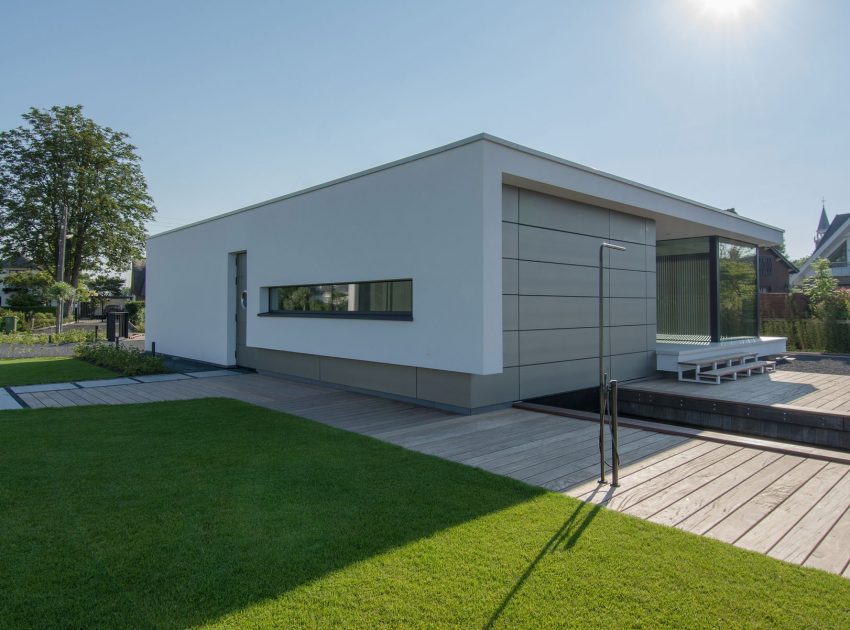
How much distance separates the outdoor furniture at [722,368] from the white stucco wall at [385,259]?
179 inches

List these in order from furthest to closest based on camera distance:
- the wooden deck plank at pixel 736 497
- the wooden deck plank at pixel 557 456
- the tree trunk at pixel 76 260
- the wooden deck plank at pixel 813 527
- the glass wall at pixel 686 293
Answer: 1. the tree trunk at pixel 76 260
2. the glass wall at pixel 686 293
3. the wooden deck plank at pixel 557 456
4. the wooden deck plank at pixel 736 497
5. the wooden deck plank at pixel 813 527

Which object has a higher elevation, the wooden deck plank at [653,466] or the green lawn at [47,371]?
the green lawn at [47,371]

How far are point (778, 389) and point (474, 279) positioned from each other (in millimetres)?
5540

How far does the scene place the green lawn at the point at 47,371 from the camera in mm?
9406

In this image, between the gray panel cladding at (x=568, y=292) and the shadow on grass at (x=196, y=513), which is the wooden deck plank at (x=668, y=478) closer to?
the shadow on grass at (x=196, y=513)

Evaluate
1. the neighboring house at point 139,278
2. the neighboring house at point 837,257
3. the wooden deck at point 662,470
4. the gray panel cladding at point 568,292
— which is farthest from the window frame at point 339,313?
the neighboring house at point 139,278

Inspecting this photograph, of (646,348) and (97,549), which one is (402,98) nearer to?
(646,348)

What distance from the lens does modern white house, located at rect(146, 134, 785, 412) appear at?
611 centimetres

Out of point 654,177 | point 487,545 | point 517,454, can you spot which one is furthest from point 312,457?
point 654,177

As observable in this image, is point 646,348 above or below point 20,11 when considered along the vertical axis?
below

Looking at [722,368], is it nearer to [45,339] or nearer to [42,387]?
[42,387]

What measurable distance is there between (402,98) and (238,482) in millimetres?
7199

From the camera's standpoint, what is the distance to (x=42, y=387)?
8.49 metres

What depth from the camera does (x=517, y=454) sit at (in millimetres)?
4543
